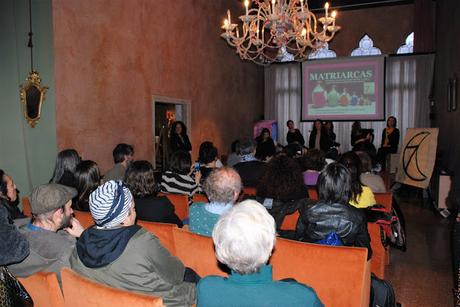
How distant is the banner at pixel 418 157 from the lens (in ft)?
20.4

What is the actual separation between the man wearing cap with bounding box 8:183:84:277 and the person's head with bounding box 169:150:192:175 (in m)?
1.77

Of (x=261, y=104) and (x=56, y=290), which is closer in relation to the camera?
(x=56, y=290)

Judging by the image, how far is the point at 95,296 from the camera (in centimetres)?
141

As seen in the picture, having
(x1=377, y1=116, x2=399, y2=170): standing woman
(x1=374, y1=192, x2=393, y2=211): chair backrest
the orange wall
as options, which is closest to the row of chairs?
(x1=374, y1=192, x2=393, y2=211): chair backrest

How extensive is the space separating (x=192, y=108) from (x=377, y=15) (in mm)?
6866

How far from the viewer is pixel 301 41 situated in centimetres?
581

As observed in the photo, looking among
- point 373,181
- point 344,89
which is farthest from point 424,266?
point 344,89

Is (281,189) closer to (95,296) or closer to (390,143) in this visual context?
(95,296)

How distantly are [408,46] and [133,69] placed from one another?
8686mm

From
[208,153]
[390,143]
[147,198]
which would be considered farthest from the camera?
[390,143]

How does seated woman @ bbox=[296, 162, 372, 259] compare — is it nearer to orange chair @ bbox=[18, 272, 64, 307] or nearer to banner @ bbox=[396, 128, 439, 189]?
orange chair @ bbox=[18, 272, 64, 307]

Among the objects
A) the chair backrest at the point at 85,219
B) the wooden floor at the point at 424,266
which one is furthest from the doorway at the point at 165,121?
the chair backrest at the point at 85,219

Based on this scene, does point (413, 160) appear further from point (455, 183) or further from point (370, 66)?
point (370, 66)

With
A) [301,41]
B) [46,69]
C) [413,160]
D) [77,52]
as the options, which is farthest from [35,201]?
[413,160]
